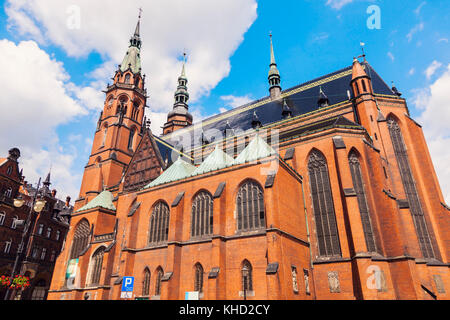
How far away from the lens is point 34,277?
39969 millimetres

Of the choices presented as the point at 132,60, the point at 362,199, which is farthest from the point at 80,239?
the point at 132,60

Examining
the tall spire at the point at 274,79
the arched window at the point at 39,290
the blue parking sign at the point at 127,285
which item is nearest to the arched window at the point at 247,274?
the blue parking sign at the point at 127,285

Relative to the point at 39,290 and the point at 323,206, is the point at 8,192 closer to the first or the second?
the point at 39,290

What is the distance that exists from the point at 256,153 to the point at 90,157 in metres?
29.8

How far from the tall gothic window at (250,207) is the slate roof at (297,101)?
590 inches

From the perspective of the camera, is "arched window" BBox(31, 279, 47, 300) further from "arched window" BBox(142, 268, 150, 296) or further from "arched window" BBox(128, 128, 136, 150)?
"arched window" BBox(142, 268, 150, 296)

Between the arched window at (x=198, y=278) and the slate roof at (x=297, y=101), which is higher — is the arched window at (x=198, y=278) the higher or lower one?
the lower one

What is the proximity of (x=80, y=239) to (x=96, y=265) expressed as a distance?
4289 millimetres

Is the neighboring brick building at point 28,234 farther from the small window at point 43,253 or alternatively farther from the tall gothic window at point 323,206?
the tall gothic window at point 323,206

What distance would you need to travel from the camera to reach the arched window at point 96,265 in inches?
1041

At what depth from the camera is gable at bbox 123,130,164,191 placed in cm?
2977

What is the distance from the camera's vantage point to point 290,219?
20.1m
